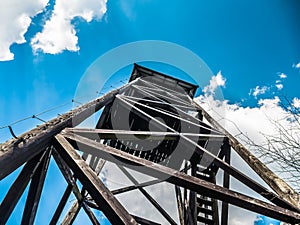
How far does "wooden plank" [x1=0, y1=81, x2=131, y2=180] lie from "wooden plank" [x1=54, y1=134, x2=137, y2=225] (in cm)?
26

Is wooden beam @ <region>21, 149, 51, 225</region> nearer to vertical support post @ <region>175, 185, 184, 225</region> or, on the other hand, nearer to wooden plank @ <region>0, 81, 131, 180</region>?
wooden plank @ <region>0, 81, 131, 180</region>

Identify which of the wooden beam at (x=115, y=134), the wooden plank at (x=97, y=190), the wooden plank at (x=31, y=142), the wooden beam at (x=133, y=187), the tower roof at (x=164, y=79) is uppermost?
the tower roof at (x=164, y=79)

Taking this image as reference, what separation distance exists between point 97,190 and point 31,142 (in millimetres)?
1066

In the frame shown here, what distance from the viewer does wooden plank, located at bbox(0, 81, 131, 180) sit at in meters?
2.68

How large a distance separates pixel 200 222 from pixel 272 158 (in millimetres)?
3792

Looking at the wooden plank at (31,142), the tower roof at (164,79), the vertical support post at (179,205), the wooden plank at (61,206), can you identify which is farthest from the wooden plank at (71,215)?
the tower roof at (164,79)

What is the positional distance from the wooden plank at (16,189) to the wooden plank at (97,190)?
0.44 metres

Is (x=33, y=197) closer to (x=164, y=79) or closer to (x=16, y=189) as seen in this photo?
(x=16, y=189)

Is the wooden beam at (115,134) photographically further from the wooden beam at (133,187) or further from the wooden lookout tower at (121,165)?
the wooden beam at (133,187)

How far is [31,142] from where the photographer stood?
10.1 feet

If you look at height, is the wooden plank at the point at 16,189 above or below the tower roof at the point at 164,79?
below

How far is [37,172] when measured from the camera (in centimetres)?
346

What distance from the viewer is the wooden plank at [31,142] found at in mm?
2676

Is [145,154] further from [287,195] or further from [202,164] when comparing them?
[287,195]
